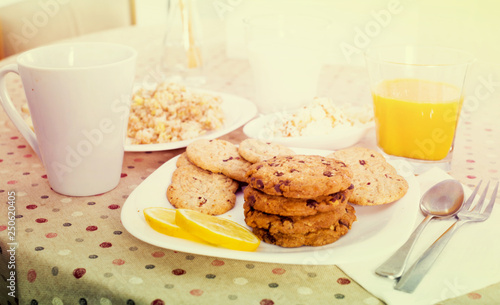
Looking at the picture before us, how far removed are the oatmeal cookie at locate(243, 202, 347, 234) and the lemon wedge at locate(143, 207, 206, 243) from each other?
4.3 inches

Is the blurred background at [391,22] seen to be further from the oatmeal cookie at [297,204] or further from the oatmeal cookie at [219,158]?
the oatmeal cookie at [297,204]

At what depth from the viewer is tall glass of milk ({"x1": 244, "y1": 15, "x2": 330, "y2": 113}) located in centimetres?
144

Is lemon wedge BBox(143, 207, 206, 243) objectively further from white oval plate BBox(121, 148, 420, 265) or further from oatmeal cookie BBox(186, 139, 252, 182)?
oatmeal cookie BBox(186, 139, 252, 182)

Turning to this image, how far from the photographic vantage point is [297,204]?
0.74m

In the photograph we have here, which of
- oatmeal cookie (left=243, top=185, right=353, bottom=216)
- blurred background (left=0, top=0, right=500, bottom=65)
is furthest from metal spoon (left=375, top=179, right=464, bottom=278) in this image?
blurred background (left=0, top=0, right=500, bottom=65)

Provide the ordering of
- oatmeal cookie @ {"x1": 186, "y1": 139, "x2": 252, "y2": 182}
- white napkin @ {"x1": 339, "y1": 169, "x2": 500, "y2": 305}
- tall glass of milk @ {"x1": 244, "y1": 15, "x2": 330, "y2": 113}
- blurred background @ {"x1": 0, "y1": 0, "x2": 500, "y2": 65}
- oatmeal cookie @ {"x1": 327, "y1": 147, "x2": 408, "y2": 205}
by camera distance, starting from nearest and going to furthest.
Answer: white napkin @ {"x1": 339, "y1": 169, "x2": 500, "y2": 305} < oatmeal cookie @ {"x1": 327, "y1": 147, "x2": 408, "y2": 205} < oatmeal cookie @ {"x1": 186, "y1": 139, "x2": 252, "y2": 182} < tall glass of milk @ {"x1": 244, "y1": 15, "x2": 330, "y2": 113} < blurred background @ {"x1": 0, "y1": 0, "x2": 500, "y2": 65}

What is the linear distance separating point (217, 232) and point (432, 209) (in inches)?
16.7

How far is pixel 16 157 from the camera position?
1.15m

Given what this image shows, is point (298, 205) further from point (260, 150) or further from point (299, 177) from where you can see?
point (260, 150)

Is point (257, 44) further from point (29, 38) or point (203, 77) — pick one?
point (29, 38)

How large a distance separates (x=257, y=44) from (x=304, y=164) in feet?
2.57

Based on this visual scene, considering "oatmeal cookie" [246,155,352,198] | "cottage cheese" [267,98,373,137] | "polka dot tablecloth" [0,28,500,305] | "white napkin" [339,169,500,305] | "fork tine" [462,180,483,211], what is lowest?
"polka dot tablecloth" [0,28,500,305]

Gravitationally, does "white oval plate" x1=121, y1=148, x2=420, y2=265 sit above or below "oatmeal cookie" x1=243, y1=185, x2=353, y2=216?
below

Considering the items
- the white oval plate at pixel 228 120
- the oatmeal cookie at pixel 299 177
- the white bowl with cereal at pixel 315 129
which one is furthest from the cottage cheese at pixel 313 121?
the oatmeal cookie at pixel 299 177
